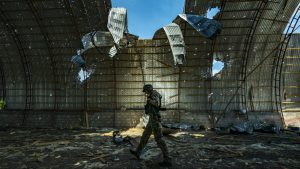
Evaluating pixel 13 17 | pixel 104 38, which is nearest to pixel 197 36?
pixel 104 38

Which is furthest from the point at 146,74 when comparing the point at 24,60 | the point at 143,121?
the point at 24,60

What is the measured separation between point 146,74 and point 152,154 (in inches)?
382

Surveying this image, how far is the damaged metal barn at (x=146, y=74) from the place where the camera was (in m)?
16.0

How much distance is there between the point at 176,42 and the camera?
12742 mm

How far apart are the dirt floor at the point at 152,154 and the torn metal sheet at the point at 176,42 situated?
3814 mm

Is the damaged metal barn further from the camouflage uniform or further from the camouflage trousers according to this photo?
the camouflage trousers

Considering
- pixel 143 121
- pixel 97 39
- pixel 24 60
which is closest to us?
pixel 97 39

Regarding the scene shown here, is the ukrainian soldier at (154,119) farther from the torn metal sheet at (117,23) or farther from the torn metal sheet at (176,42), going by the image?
the torn metal sheet at (176,42)

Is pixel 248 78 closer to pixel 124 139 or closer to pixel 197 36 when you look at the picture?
pixel 197 36

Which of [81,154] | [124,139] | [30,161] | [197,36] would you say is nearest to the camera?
[30,161]

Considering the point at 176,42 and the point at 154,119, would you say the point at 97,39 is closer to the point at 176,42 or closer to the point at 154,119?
the point at 176,42

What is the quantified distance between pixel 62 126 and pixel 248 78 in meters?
13.0

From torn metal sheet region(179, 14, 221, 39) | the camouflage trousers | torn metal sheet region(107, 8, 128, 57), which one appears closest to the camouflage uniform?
the camouflage trousers

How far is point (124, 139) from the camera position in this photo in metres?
11.7
